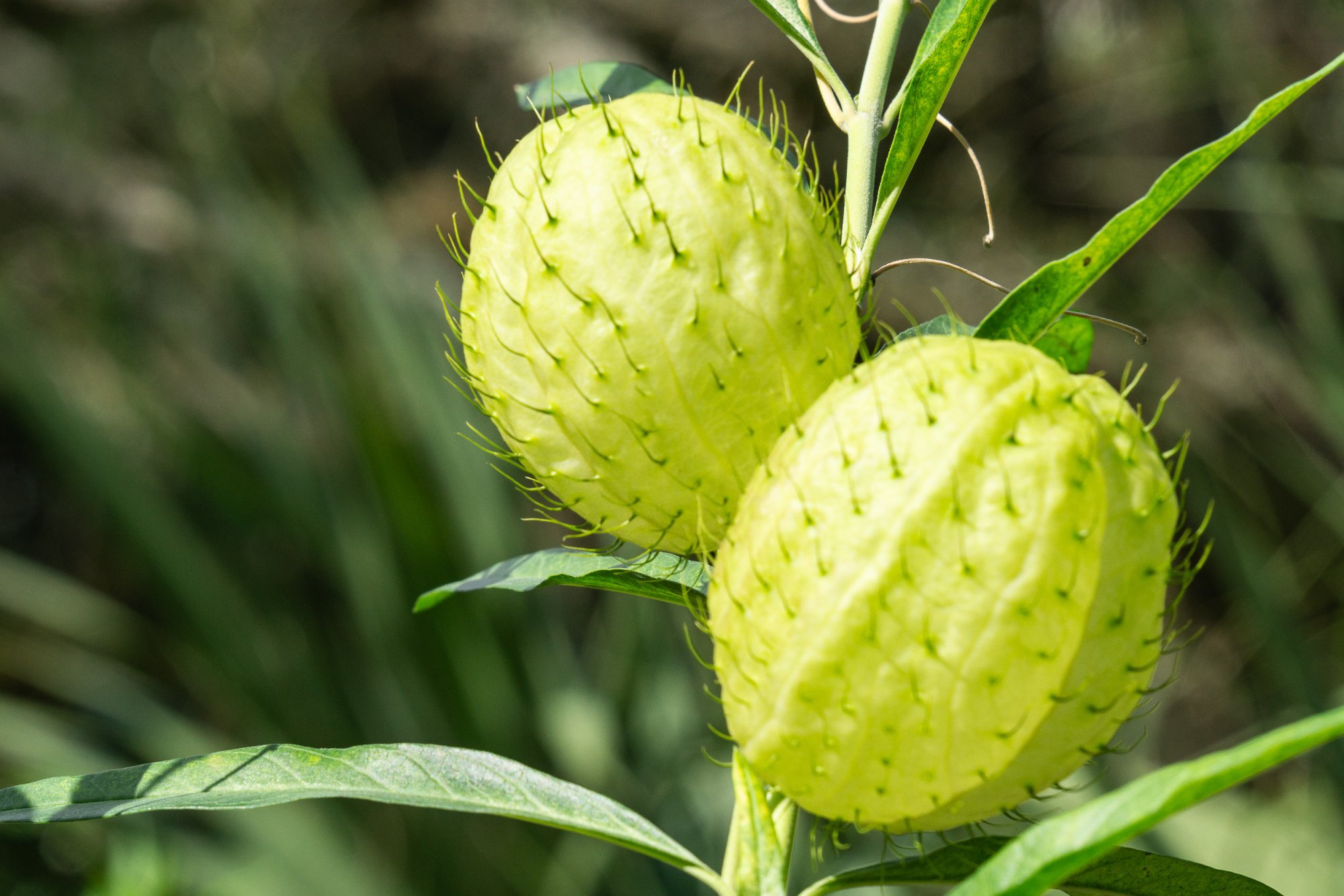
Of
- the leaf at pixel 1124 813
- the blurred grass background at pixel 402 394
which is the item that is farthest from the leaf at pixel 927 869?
the blurred grass background at pixel 402 394

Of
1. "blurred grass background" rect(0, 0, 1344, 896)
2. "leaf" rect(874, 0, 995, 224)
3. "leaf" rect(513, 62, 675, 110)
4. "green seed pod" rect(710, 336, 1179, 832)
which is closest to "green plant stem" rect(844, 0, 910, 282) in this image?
"leaf" rect(874, 0, 995, 224)

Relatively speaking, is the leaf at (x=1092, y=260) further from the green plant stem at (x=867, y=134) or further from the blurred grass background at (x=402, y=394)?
the blurred grass background at (x=402, y=394)

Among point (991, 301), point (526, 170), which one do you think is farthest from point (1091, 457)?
point (991, 301)

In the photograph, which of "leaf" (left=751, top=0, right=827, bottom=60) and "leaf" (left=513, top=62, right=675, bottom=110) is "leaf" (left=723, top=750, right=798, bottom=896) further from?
"leaf" (left=513, top=62, right=675, bottom=110)

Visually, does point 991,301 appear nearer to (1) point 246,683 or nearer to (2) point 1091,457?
(1) point 246,683

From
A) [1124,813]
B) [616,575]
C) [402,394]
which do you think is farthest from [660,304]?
[402,394]

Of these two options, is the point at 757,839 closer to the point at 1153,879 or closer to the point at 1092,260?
the point at 1153,879
